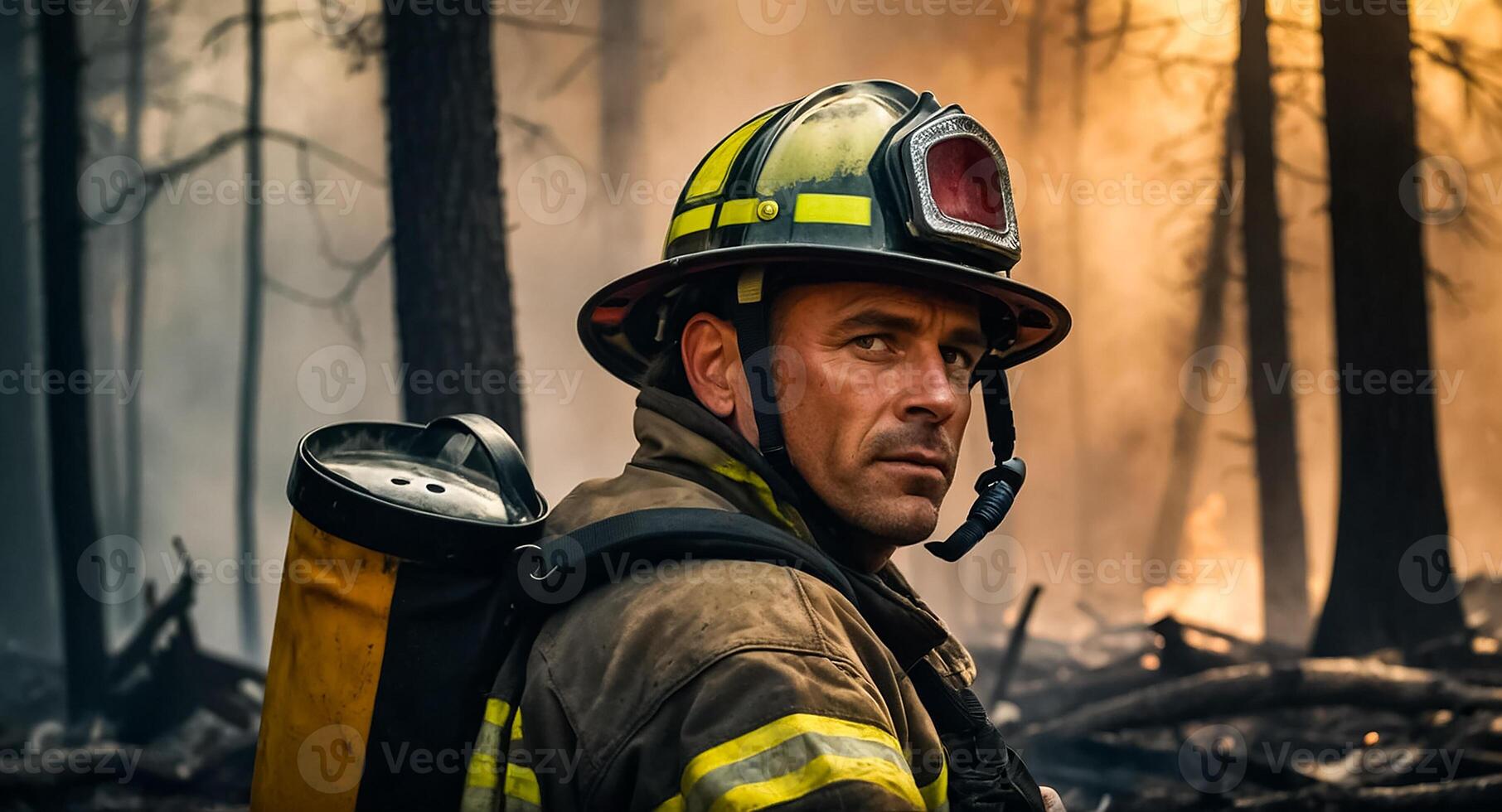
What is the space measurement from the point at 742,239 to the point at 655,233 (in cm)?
667

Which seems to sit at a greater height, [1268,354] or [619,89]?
[619,89]

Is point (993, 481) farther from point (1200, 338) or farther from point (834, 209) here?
point (1200, 338)

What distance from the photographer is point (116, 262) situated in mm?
8867

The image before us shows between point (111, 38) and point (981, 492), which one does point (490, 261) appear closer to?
point (981, 492)

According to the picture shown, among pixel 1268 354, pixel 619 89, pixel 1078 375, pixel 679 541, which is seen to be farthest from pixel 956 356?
pixel 1268 354

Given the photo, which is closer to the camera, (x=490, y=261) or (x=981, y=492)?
(x=981, y=492)

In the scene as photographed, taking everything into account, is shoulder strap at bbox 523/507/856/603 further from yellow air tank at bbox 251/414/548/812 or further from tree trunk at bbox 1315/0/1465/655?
tree trunk at bbox 1315/0/1465/655

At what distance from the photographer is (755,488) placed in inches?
88.3

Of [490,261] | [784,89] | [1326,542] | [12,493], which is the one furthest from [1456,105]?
Result: [12,493]

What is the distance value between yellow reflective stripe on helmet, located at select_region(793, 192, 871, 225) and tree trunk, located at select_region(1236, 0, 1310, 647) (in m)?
7.73

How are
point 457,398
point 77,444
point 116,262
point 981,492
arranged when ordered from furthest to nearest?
1. point 116,262
2. point 77,444
3. point 457,398
4. point 981,492

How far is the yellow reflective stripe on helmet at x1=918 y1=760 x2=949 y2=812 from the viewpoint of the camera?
190 cm

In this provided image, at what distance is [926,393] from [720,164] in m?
0.71

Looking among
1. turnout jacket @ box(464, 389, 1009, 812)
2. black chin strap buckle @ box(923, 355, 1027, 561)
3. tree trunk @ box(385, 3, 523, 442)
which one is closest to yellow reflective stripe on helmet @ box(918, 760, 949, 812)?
turnout jacket @ box(464, 389, 1009, 812)
